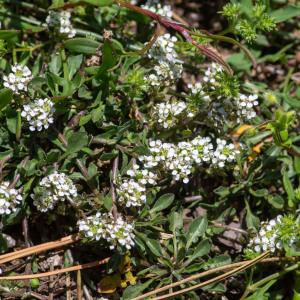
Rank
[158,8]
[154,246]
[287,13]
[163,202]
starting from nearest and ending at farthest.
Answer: [154,246]
[163,202]
[158,8]
[287,13]

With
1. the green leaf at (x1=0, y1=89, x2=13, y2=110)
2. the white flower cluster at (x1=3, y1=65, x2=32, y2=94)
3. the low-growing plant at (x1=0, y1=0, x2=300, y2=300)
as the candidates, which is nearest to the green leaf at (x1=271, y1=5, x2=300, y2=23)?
the low-growing plant at (x1=0, y1=0, x2=300, y2=300)

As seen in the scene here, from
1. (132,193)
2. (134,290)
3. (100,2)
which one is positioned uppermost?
(100,2)

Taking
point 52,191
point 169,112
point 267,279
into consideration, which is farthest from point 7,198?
point 267,279

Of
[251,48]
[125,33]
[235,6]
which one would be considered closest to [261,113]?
[251,48]

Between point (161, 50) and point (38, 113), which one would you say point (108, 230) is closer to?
point (38, 113)

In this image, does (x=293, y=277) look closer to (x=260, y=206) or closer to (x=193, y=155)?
(x=260, y=206)

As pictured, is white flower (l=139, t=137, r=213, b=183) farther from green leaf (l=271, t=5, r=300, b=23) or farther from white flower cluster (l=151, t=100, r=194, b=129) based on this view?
green leaf (l=271, t=5, r=300, b=23)

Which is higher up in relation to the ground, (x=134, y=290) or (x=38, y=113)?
(x=38, y=113)
